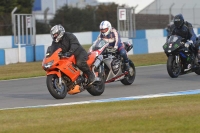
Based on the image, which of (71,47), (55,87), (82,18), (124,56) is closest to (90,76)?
(71,47)

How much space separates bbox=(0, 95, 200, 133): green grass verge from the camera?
8.00 m

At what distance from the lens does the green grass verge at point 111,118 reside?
800 centimetres

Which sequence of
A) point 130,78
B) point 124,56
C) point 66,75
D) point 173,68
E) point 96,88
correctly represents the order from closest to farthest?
1. point 66,75
2. point 96,88
3. point 124,56
4. point 130,78
5. point 173,68

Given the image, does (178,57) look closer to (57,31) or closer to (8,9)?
(57,31)

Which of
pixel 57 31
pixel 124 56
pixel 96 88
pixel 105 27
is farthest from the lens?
pixel 124 56

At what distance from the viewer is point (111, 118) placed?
8.82 meters

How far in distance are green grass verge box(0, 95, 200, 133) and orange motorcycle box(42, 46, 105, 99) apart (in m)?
1.41

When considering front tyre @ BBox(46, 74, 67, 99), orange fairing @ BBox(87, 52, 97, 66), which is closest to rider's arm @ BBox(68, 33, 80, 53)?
orange fairing @ BBox(87, 52, 97, 66)

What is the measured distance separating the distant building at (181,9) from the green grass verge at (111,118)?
1167 inches

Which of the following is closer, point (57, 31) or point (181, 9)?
point (57, 31)

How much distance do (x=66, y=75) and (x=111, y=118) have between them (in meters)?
3.76

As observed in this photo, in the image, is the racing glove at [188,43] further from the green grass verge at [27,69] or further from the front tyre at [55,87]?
the green grass verge at [27,69]

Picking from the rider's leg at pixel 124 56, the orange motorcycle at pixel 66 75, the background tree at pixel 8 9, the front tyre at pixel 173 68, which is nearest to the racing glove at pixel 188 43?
the front tyre at pixel 173 68

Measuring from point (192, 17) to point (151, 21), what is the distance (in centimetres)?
282
